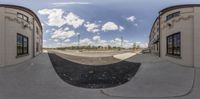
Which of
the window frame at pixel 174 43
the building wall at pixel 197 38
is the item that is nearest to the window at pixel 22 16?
the window frame at pixel 174 43

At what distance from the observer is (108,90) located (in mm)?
2658

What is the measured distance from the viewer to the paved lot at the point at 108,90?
8.11 feet

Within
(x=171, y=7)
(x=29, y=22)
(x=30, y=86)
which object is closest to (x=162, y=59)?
(x=171, y=7)

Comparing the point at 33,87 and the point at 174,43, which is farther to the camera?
the point at 33,87

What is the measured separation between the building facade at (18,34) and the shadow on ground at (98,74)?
2.51ft

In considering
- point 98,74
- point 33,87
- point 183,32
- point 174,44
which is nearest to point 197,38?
point 183,32

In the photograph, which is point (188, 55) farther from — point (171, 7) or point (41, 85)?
point (41, 85)

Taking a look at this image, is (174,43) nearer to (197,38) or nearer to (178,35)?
(178,35)

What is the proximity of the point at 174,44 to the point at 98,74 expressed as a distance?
4.79 ft

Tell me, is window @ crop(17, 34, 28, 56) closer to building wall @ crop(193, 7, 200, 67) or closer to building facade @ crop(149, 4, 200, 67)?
building facade @ crop(149, 4, 200, 67)

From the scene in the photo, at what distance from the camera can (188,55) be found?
237 cm

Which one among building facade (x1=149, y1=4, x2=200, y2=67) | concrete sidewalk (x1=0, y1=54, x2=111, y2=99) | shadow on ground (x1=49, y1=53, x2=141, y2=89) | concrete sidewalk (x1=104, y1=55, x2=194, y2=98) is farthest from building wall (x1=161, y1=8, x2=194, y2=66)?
concrete sidewalk (x1=0, y1=54, x2=111, y2=99)

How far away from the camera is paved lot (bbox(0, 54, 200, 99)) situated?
8.11ft

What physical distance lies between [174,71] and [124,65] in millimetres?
1236
